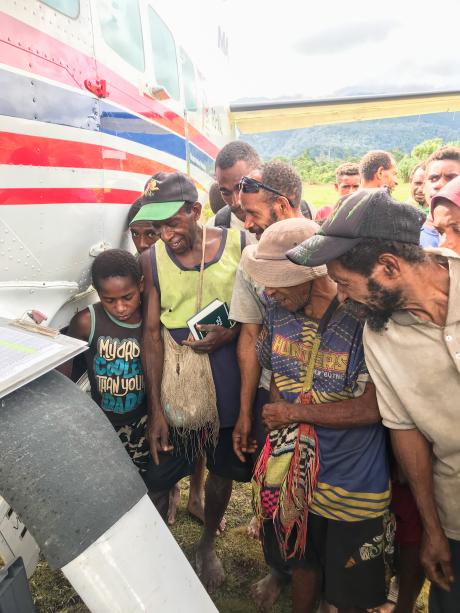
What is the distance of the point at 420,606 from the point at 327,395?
4.82 feet

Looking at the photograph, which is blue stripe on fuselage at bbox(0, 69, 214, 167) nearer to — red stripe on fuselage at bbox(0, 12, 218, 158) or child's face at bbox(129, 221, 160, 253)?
red stripe on fuselage at bbox(0, 12, 218, 158)

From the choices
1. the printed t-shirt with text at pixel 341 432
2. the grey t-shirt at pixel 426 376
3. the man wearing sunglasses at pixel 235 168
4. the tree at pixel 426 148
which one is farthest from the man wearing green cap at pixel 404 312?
the tree at pixel 426 148

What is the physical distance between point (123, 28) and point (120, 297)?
2.20 metres

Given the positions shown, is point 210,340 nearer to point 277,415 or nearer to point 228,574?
point 277,415

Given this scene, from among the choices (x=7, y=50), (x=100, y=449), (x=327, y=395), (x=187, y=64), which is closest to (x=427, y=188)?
(x=327, y=395)

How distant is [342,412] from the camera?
57.5 inches

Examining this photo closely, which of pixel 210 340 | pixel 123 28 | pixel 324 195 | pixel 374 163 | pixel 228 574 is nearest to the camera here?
pixel 210 340

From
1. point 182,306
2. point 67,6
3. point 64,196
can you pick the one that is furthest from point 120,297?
point 67,6

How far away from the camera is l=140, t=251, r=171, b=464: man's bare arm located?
200 cm

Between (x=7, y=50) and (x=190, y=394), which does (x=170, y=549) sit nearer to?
(x=190, y=394)

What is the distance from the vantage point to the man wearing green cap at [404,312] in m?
1.20

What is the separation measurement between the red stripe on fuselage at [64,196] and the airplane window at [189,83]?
2570 millimetres

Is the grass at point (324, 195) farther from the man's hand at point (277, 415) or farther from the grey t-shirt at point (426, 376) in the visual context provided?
the grey t-shirt at point (426, 376)

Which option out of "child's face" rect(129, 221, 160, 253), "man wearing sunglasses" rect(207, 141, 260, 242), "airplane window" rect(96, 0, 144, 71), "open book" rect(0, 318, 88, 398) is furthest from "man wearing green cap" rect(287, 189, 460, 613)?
"airplane window" rect(96, 0, 144, 71)
